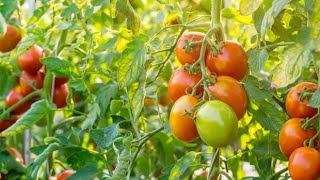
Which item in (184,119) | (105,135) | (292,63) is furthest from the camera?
(105,135)

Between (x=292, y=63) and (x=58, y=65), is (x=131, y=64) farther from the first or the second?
(x=58, y=65)

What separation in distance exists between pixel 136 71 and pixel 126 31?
0.80 feet

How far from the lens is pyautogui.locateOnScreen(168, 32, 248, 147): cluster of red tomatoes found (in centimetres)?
100

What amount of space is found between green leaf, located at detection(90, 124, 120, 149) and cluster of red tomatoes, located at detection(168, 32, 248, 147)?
8.6 inches

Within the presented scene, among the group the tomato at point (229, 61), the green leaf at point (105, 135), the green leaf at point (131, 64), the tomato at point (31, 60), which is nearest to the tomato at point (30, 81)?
the tomato at point (31, 60)

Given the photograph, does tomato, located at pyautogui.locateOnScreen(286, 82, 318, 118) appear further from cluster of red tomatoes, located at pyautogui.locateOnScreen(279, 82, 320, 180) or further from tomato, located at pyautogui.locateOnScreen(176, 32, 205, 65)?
tomato, located at pyautogui.locateOnScreen(176, 32, 205, 65)

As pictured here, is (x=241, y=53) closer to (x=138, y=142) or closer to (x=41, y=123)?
(x=138, y=142)

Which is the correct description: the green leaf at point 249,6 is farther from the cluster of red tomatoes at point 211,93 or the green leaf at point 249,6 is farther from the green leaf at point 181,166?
the green leaf at point 181,166

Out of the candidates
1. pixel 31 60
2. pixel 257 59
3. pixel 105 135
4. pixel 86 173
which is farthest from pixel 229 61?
pixel 31 60

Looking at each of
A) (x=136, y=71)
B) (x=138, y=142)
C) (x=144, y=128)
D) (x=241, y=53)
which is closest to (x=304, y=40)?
(x=241, y=53)

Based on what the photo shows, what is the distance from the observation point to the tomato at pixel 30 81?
1.79 metres

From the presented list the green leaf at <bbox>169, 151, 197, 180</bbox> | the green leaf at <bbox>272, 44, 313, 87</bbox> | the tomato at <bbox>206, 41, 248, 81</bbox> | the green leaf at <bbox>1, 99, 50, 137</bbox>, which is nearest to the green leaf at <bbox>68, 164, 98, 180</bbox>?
the green leaf at <bbox>1, 99, 50, 137</bbox>

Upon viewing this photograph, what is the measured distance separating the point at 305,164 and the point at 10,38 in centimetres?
105

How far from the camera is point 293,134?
105cm
